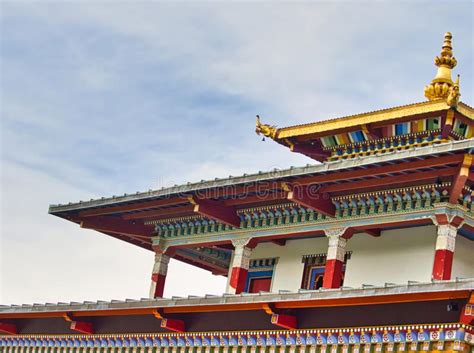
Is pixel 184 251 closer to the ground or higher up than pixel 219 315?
higher up

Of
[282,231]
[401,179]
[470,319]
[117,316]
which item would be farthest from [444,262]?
[117,316]

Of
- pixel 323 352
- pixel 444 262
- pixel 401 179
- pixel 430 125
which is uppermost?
pixel 430 125

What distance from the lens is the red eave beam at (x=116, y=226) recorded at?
2348 cm

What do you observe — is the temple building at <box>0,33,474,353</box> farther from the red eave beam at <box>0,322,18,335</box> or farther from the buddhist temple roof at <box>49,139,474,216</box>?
the red eave beam at <box>0,322,18,335</box>

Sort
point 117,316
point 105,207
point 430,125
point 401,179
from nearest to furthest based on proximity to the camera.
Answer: point 401,179
point 430,125
point 117,316
point 105,207

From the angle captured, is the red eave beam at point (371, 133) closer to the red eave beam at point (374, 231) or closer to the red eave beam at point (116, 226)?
the red eave beam at point (374, 231)

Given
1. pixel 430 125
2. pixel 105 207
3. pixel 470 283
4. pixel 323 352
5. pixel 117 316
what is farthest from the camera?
pixel 105 207

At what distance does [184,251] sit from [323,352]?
8.14 metres

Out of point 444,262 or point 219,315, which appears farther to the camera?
point 219,315

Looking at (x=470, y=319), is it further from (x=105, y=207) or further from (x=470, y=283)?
(x=105, y=207)

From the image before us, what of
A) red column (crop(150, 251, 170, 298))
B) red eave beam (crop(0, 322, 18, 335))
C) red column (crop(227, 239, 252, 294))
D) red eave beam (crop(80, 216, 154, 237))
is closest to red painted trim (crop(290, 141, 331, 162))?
red column (crop(227, 239, 252, 294))

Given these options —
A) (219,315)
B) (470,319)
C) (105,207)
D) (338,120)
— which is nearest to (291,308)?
(219,315)

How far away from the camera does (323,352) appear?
16469mm

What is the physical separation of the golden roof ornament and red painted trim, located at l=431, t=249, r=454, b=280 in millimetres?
3956
